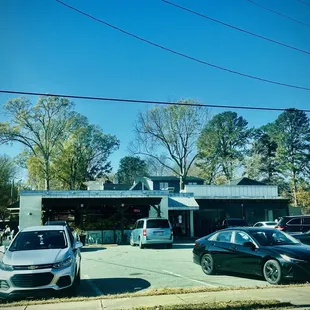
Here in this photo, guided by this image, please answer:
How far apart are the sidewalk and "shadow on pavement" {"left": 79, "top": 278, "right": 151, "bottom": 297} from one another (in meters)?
1.26

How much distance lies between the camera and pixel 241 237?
10.9 meters

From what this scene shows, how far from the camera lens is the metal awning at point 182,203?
103ft

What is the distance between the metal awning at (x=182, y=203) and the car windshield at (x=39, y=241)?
2124cm

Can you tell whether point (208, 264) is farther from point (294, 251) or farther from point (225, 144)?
point (225, 144)

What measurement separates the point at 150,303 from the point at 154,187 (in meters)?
42.4

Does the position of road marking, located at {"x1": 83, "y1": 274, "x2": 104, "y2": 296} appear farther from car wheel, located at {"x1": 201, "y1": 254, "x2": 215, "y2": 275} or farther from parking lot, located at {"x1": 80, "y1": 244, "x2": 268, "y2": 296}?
car wheel, located at {"x1": 201, "y1": 254, "x2": 215, "y2": 275}

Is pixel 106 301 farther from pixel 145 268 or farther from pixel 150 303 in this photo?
pixel 145 268

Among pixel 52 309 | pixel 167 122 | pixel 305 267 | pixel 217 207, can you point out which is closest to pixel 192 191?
pixel 217 207

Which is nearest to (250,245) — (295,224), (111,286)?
(111,286)

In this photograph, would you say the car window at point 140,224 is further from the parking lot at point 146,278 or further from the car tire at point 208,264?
the car tire at point 208,264

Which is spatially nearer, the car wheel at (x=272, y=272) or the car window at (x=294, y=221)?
the car wheel at (x=272, y=272)

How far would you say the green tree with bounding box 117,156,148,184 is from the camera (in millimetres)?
75438

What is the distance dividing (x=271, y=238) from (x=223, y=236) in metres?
1.51

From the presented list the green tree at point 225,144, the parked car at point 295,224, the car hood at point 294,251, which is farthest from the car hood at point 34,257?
the green tree at point 225,144
